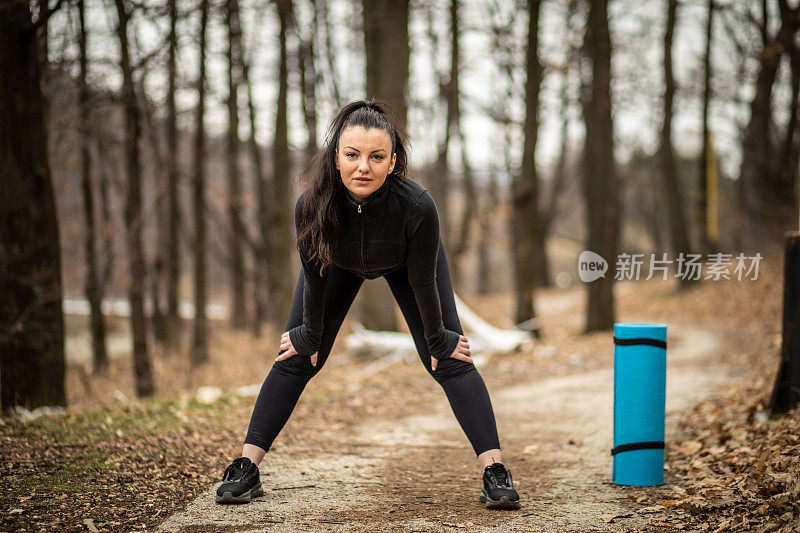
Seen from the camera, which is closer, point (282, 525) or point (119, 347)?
point (282, 525)

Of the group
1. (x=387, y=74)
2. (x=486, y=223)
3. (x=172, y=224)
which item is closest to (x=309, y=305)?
(x=387, y=74)

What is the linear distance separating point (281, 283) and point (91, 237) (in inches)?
162

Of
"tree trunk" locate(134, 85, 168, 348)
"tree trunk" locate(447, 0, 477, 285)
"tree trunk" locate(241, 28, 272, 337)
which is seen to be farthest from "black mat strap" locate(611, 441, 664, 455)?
"tree trunk" locate(447, 0, 477, 285)

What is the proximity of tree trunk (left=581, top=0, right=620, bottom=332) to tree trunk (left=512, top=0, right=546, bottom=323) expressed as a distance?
1.10 metres

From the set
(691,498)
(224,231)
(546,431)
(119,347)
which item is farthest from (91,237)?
(691,498)

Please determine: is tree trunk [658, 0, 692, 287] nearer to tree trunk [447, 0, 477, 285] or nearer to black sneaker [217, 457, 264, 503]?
tree trunk [447, 0, 477, 285]

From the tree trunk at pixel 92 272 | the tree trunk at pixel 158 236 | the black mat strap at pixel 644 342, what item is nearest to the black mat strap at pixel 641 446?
the black mat strap at pixel 644 342

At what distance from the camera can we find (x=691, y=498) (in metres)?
3.66

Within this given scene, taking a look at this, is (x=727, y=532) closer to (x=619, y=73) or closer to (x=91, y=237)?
(x=91, y=237)

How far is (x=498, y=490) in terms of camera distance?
3.61m

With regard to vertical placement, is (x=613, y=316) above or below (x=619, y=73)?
below

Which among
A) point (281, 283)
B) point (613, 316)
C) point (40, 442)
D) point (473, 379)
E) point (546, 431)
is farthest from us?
point (281, 283)

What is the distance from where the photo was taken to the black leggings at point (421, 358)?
378cm

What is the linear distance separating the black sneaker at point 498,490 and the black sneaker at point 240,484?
46.9 inches
